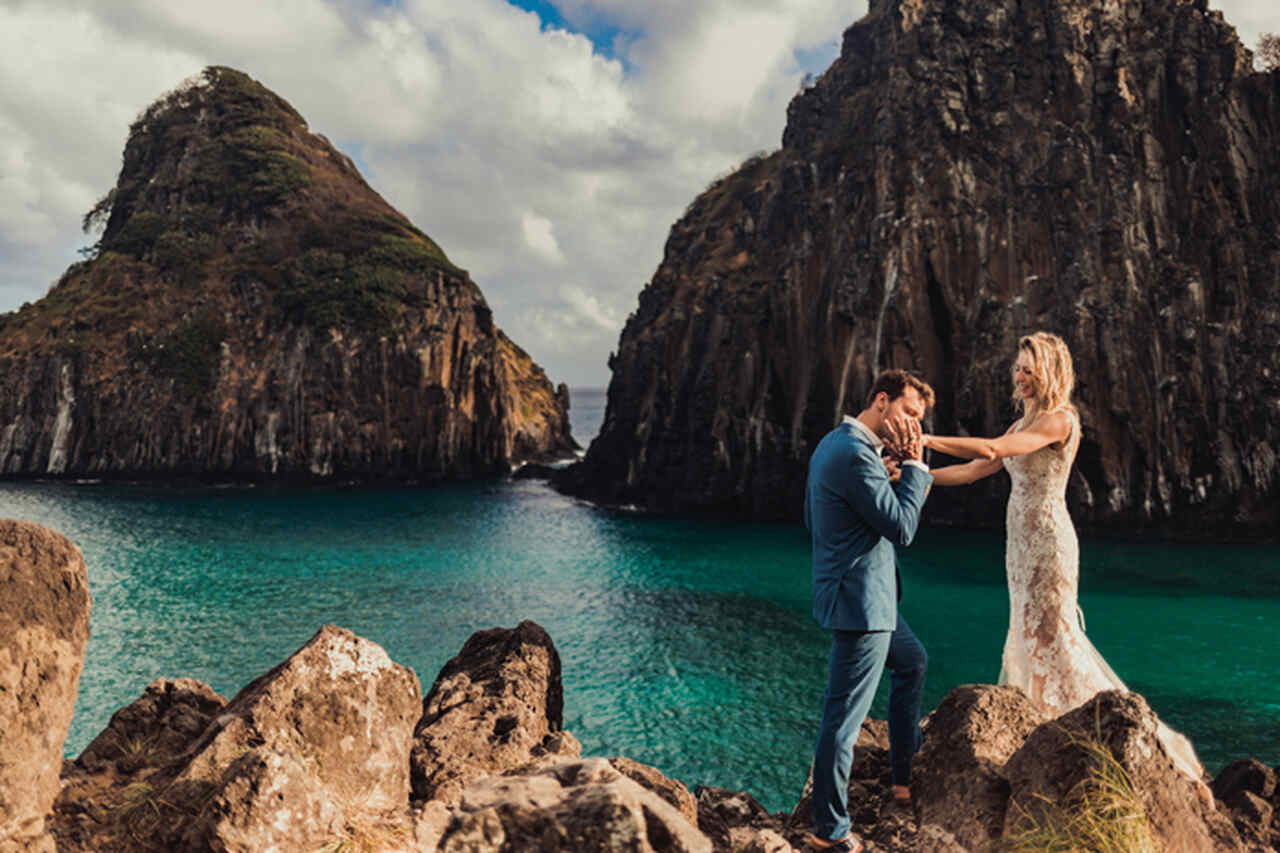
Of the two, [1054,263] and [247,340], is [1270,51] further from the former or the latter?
[247,340]

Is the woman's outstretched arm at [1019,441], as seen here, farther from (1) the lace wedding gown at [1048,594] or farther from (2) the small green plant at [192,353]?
(2) the small green plant at [192,353]

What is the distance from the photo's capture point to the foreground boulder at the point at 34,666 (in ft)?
12.3

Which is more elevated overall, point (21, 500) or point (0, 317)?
point (0, 317)

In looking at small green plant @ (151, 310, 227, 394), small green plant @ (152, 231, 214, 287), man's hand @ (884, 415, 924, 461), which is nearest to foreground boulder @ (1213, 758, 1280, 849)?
man's hand @ (884, 415, 924, 461)

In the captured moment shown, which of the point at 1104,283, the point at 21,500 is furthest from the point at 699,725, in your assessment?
the point at 21,500

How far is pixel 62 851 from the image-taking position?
386 cm

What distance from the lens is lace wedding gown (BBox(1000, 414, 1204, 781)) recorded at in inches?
200

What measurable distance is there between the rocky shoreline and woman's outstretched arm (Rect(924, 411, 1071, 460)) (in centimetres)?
164

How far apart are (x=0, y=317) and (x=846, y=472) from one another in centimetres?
9382

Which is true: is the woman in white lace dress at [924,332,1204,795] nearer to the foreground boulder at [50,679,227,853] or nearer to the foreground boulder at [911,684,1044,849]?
the foreground boulder at [911,684,1044,849]

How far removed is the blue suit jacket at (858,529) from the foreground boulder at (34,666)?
4.18 metres

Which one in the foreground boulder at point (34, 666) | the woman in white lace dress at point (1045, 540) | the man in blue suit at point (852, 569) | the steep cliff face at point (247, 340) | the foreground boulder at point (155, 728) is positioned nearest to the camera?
the foreground boulder at point (34, 666)

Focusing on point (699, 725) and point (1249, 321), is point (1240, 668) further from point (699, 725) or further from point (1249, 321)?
point (1249, 321)

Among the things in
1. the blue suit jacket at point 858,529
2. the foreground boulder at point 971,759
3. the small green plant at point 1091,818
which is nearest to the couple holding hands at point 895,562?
the blue suit jacket at point 858,529
